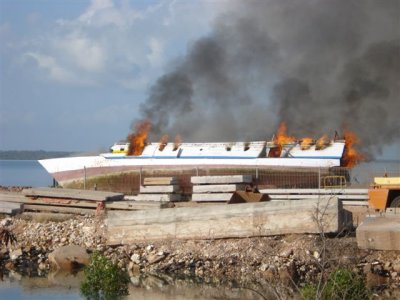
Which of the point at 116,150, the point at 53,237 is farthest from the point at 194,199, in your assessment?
the point at 116,150

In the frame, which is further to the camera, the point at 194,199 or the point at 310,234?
the point at 194,199

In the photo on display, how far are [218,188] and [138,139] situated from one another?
14.6m

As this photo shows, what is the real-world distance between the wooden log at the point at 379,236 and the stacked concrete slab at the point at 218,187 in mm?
9268

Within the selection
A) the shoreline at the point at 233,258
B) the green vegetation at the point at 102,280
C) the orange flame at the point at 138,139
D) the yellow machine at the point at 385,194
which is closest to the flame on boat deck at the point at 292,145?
the orange flame at the point at 138,139

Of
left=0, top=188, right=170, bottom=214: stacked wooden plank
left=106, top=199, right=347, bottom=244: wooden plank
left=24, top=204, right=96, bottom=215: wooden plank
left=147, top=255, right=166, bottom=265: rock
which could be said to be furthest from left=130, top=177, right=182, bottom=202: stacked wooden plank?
left=147, top=255, right=166, bottom=265: rock

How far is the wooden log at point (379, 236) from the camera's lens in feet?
69.9

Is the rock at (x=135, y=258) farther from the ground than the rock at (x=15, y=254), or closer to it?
closer to it

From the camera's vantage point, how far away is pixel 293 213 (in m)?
22.6

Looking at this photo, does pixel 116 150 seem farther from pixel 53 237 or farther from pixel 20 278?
pixel 20 278

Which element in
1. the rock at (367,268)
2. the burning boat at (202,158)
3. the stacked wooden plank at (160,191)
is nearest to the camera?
the rock at (367,268)

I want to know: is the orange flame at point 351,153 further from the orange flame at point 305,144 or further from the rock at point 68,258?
the rock at point 68,258

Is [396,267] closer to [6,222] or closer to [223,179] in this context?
[223,179]

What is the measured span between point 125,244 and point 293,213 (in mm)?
5531

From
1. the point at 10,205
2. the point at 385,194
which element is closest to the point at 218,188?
the point at 385,194
